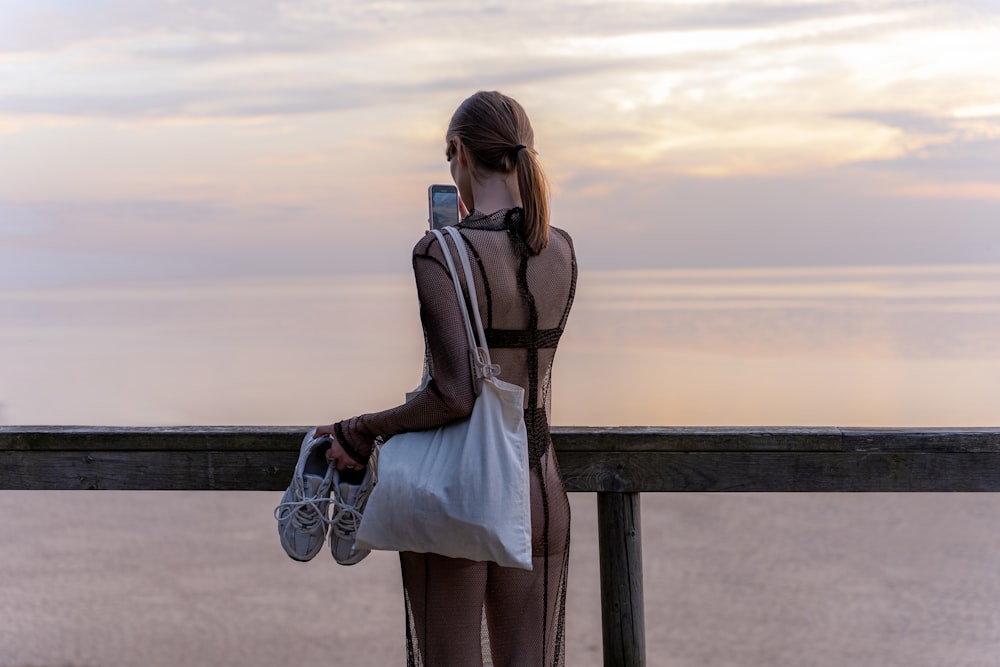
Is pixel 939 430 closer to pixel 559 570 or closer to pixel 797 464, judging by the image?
pixel 797 464

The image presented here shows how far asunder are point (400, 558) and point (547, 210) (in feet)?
2.62

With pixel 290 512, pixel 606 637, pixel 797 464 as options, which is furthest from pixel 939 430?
pixel 290 512

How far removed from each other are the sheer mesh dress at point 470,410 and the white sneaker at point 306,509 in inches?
3.7

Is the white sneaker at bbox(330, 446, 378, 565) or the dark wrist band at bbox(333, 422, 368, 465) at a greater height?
the dark wrist band at bbox(333, 422, 368, 465)

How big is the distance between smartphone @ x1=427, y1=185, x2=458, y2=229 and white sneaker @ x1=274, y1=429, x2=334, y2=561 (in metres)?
0.54

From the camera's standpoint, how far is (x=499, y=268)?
2111 mm

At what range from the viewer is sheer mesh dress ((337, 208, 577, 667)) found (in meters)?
2.09

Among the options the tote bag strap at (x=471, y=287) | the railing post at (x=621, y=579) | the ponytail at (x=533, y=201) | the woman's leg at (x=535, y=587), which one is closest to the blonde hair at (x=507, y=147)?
the ponytail at (x=533, y=201)

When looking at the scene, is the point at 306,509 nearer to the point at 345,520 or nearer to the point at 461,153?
the point at 345,520

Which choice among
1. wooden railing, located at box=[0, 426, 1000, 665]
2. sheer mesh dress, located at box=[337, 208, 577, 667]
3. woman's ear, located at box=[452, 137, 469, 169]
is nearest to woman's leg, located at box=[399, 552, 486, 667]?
sheer mesh dress, located at box=[337, 208, 577, 667]

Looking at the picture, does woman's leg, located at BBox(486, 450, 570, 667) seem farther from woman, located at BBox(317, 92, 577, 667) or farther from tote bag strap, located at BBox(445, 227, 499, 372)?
tote bag strap, located at BBox(445, 227, 499, 372)

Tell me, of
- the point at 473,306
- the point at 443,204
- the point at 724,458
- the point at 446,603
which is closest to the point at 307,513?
the point at 446,603

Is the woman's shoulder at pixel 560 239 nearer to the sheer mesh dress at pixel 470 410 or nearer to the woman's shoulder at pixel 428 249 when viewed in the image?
the sheer mesh dress at pixel 470 410

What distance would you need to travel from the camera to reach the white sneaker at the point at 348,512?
2232mm
